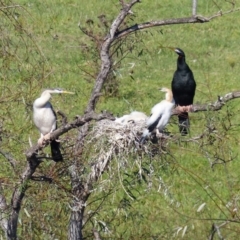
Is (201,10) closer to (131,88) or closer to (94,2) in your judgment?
(94,2)

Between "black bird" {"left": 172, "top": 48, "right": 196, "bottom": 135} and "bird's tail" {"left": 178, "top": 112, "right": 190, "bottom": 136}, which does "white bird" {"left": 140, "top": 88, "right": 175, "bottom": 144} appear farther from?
"black bird" {"left": 172, "top": 48, "right": 196, "bottom": 135}

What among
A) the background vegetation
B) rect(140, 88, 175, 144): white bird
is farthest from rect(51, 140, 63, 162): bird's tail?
rect(140, 88, 175, 144): white bird

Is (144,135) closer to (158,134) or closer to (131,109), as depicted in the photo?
(158,134)

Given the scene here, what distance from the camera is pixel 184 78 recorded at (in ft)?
25.7

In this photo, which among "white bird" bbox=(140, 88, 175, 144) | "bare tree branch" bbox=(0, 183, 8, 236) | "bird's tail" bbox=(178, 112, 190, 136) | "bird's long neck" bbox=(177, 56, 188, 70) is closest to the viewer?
"white bird" bbox=(140, 88, 175, 144)

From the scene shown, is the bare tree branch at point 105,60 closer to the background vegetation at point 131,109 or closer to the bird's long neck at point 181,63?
the background vegetation at point 131,109

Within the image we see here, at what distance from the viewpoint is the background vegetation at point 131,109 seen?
17.2ft

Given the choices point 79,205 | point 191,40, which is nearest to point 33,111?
point 79,205

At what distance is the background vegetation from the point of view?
5234 millimetres

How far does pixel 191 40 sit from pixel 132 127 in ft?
31.4

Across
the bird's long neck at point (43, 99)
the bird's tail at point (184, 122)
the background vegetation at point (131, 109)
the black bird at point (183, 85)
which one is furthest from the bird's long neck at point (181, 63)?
the bird's long neck at point (43, 99)

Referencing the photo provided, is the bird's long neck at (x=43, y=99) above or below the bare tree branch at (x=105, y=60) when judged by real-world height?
below

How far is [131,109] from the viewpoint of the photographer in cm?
777

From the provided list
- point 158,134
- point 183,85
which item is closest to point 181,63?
point 183,85
